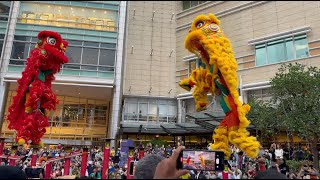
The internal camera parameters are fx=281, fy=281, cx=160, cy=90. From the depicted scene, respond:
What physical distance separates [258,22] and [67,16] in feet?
60.6

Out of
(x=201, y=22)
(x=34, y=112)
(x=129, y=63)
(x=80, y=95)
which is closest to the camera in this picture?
(x=201, y=22)

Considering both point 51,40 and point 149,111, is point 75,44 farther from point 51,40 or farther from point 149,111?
point 51,40

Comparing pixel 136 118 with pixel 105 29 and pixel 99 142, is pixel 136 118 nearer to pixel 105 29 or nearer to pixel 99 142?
pixel 99 142

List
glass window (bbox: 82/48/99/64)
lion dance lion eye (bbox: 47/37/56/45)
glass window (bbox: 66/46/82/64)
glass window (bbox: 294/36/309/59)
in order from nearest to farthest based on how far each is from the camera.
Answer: lion dance lion eye (bbox: 47/37/56/45), glass window (bbox: 294/36/309/59), glass window (bbox: 66/46/82/64), glass window (bbox: 82/48/99/64)

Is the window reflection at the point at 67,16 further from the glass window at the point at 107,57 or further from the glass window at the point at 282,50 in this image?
the glass window at the point at 282,50

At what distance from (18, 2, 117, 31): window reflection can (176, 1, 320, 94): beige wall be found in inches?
386

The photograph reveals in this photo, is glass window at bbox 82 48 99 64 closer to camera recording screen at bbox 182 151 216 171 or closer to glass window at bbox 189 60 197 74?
glass window at bbox 189 60 197 74

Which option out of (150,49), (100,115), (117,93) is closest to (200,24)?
(117,93)

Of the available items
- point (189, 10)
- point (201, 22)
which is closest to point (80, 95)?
point (189, 10)

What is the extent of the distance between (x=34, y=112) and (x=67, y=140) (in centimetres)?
1554

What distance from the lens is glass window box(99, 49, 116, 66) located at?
26375mm

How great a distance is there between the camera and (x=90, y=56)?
26.4 metres

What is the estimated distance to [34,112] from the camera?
519 inches


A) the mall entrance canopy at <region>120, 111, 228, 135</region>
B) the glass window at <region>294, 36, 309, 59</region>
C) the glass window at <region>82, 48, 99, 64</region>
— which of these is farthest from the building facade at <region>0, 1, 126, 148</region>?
the glass window at <region>294, 36, 309, 59</region>
